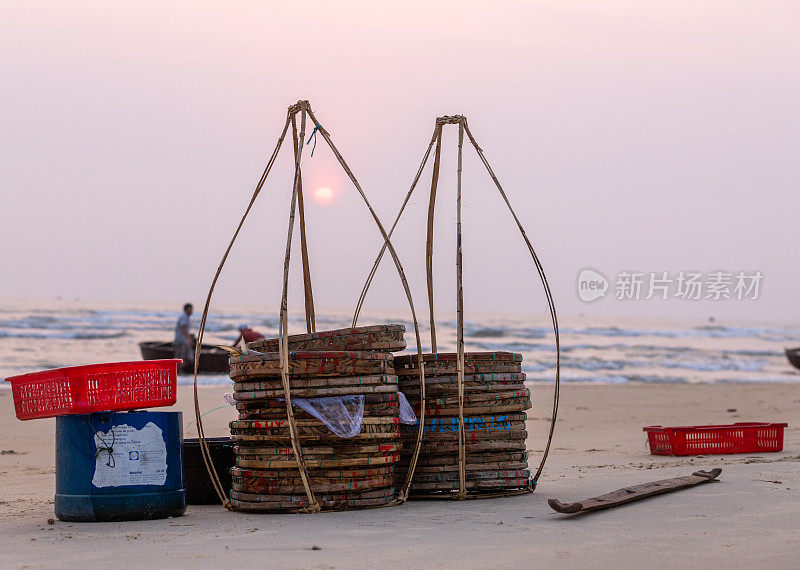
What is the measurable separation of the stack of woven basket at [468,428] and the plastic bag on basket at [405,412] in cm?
22

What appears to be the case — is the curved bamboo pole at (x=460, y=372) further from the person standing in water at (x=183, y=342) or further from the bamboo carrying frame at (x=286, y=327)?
the person standing in water at (x=183, y=342)

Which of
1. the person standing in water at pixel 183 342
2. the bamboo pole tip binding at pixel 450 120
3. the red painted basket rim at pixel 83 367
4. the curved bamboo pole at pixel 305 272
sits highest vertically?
the bamboo pole tip binding at pixel 450 120

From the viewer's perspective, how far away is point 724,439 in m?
9.30

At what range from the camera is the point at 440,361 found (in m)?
6.50

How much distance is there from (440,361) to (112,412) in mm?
2075

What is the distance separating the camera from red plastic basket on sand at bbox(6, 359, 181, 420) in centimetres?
545

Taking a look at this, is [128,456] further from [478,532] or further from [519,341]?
[519,341]

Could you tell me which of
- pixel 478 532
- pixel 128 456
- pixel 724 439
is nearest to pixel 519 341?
pixel 724 439

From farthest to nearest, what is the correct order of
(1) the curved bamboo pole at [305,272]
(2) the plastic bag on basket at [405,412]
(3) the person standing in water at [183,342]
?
(3) the person standing in water at [183,342] < (1) the curved bamboo pole at [305,272] < (2) the plastic bag on basket at [405,412]

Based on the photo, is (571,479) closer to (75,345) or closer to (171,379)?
(171,379)

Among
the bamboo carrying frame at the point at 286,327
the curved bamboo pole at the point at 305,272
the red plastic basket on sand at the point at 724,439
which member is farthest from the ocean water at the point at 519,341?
the bamboo carrying frame at the point at 286,327

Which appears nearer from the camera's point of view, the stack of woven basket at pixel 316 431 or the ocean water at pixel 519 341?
the stack of woven basket at pixel 316 431

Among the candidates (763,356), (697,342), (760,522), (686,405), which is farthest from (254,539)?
(697,342)

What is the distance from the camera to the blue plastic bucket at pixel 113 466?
557 cm
